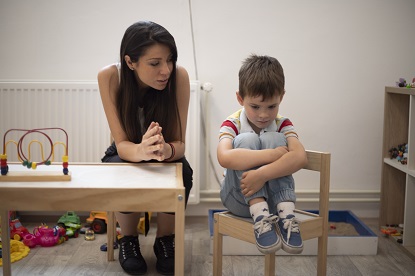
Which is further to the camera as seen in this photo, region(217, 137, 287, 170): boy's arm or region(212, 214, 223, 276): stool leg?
region(212, 214, 223, 276): stool leg

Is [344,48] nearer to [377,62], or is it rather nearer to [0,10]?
[377,62]

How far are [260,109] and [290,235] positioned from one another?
1.39 ft

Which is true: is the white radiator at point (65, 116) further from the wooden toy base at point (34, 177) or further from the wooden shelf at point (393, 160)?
the wooden toy base at point (34, 177)

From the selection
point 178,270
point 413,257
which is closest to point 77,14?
point 178,270

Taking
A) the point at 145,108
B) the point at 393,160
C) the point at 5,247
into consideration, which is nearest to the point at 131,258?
the point at 145,108

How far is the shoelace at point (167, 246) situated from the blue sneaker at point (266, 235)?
63 centimetres

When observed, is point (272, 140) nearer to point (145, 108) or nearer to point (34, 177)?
point (145, 108)

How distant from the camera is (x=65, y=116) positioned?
268cm

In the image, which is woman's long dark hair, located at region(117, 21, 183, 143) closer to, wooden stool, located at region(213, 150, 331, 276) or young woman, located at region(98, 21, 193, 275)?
young woman, located at region(98, 21, 193, 275)

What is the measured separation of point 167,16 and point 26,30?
28.6 inches

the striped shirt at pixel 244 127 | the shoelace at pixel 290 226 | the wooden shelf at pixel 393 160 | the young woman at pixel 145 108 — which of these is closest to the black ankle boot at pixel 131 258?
the young woman at pixel 145 108

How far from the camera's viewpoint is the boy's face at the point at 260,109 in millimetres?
1747

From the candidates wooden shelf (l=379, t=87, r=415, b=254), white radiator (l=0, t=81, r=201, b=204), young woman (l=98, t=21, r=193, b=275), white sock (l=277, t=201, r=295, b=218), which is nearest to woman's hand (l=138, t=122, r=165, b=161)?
young woman (l=98, t=21, r=193, b=275)

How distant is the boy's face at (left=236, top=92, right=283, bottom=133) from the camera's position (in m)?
1.75
